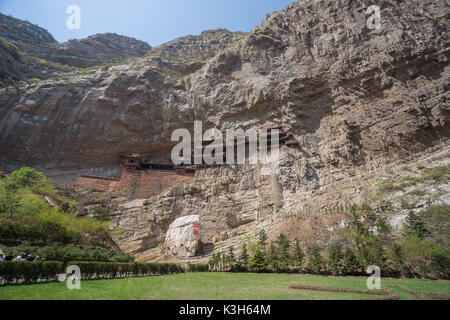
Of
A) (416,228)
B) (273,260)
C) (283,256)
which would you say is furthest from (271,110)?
(416,228)

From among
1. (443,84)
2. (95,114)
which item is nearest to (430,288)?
(443,84)

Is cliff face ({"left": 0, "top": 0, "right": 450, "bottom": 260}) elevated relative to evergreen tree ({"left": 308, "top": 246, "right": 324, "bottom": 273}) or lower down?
elevated

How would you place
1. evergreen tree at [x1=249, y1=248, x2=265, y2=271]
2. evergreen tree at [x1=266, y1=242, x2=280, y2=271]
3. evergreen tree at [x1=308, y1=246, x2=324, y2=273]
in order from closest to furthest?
evergreen tree at [x1=308, y1=246, x2=324, y2=273] → evergreen tree at [x1=266, y1=242, x2=280, y2=271] → evergreen tree at [x1=249, y1=248, x2=265, y2=271]

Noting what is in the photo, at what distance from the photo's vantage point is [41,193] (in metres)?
26.0

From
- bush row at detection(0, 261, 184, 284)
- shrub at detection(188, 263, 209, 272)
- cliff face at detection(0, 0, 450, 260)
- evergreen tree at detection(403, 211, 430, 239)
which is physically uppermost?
cliff face at detection(0, 0, 450, 260)

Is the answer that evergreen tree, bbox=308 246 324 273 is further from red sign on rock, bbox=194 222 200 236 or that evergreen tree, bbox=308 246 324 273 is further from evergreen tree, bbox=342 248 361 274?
red sign on rock, bbox=194 222 200 236

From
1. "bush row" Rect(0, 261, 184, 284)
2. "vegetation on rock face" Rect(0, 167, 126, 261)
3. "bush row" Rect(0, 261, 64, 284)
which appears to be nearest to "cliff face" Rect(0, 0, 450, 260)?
"vegetation on rock face" Rect(0, 167, 126, 261)

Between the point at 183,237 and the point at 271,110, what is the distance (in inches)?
823

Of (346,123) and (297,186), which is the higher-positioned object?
(346,123)

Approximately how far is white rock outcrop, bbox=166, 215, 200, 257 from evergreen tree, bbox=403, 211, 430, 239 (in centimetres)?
1717

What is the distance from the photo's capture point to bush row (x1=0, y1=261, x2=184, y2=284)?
317 inches

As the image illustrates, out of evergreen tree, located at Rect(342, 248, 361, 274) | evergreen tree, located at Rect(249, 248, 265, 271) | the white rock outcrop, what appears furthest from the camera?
the white rock outcrop
